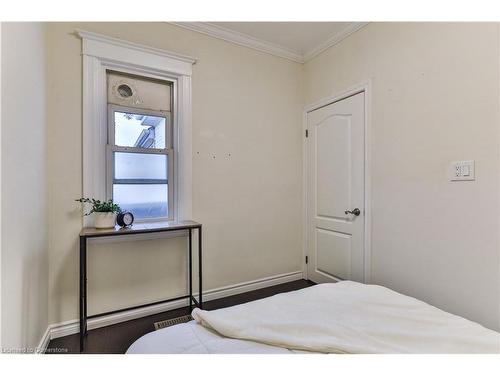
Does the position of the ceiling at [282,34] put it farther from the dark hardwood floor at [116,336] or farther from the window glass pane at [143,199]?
the dark hardwood floor at [116,336]

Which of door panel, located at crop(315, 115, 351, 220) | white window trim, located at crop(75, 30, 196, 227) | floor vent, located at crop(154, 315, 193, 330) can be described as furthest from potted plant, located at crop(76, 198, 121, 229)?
door panel, located at crop(315, 115, 351, 220)

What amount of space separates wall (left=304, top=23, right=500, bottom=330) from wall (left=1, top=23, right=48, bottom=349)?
2445 mm

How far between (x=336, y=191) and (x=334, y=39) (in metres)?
1.58

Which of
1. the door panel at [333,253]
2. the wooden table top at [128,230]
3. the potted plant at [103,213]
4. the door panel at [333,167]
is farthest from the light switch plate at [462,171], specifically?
the potted plant at [103,213]

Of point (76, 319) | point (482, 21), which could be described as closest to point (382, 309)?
point (482, 21)

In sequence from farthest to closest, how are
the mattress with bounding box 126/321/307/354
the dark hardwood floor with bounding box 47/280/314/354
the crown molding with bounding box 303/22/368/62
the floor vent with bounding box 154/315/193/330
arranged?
the crown molding with bounding box 303/22/368/62, the floor vent with bounding box 154/315/193/330, the dark hardwood floor with bounding box 47/280/314/354, the mattress with bounding box 126/321/307/354

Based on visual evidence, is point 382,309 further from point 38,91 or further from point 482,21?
point 38,91

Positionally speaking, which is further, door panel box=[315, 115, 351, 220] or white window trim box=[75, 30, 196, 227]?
door panel box=[315, 115, 351, 220]

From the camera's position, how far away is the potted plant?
6.24 feet

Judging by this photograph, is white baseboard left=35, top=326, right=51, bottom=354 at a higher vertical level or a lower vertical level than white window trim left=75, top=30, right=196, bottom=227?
lower

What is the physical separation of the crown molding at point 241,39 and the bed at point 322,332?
2.48m

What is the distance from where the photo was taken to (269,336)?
1028 millimetres

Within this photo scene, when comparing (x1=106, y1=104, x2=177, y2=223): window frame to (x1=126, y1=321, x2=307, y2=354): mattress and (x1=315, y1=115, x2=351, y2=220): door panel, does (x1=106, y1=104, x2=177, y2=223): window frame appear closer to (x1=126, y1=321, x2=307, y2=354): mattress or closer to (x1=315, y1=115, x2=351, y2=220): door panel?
(x1=126, y1=321, x2=307, y2=354): mattress

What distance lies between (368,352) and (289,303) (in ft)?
1.52
